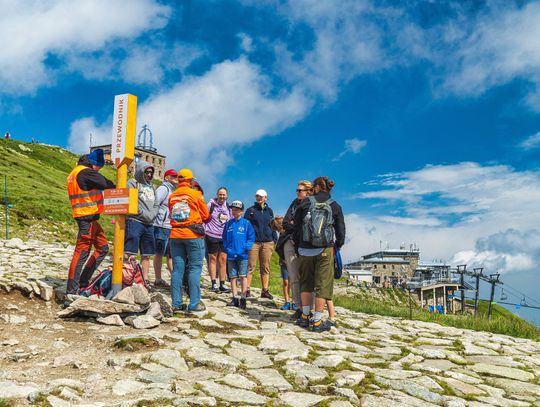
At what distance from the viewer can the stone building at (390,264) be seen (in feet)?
362

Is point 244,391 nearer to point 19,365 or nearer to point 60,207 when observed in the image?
point 19,365

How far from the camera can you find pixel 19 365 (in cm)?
466

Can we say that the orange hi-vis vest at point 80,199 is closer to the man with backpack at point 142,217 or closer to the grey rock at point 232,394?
the man with backpack at point 142,217

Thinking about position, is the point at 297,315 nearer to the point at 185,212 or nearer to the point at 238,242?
the point at 238,242

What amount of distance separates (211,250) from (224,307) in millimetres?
2153

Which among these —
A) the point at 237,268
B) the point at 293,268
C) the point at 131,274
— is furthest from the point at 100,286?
the point at 293,268

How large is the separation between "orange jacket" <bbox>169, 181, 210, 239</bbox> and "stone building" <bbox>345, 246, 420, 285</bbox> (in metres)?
106

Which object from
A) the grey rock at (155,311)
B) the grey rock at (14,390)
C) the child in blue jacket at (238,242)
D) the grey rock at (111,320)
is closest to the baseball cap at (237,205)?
the child in blue jacket at (238,242)

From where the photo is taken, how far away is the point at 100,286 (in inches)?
306

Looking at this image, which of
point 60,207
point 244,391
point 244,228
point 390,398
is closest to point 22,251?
point 244,228

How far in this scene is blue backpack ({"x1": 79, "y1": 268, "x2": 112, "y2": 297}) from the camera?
7.63 meters

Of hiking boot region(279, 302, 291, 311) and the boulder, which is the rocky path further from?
hiking boot region(279, 302, 291, 311)

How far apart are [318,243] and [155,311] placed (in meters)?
2.77

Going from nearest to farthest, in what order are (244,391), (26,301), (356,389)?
(244,391), (356,389), (26,301)
